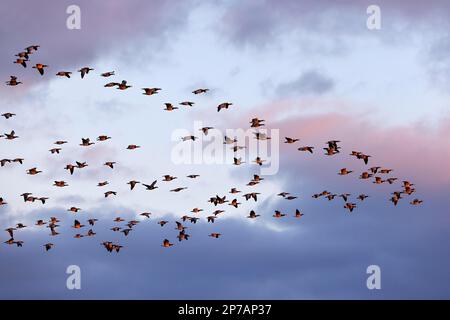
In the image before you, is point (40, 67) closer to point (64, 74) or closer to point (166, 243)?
point (64, 74)

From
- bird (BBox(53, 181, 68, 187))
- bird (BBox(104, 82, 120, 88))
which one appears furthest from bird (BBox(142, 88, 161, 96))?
bird (BBox(53, 181, 68, 187))

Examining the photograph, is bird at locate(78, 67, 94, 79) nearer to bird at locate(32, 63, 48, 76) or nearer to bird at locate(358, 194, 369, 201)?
bird at locate(32, 63, 48, 76)

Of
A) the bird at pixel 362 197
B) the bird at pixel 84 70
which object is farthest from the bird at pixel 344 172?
the bird at pixel 84 70

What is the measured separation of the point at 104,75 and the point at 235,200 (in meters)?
28.8

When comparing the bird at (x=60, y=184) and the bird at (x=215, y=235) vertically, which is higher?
the bird at (x=60, y=184)

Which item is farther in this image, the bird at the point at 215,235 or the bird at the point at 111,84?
the bird at the point at 215,235

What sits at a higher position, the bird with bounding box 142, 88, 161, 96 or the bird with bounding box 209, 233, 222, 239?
the bird with bounding box 142, 88, 161, 96

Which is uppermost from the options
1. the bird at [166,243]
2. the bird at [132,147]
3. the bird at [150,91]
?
the bird at [150,91]

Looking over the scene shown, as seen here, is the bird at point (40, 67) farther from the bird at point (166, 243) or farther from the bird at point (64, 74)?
the bird at point (166, 243)
